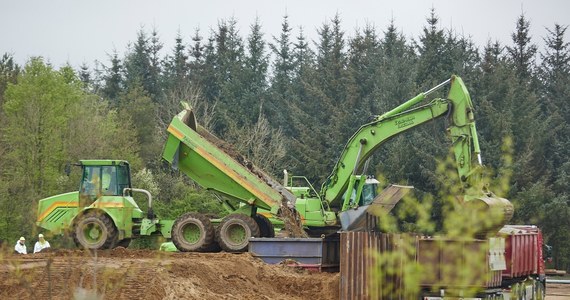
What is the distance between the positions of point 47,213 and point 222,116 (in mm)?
40514

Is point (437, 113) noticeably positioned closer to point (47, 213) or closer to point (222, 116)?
point (47, 213)

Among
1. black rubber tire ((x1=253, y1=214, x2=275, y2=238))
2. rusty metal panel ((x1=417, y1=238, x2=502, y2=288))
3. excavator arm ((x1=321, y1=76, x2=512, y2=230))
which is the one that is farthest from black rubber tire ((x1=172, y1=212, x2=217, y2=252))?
rusty metal panel ((x1=417, y1=238, x2=502, y2=288))

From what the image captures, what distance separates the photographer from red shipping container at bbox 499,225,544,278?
2141 cm

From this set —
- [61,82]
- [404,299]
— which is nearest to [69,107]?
[61,82]

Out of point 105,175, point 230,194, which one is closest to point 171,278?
point 230,194

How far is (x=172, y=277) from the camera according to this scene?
1770 cm

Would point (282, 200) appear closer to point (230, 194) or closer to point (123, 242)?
A: point (230, 194)

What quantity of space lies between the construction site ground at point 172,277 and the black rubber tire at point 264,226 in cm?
364

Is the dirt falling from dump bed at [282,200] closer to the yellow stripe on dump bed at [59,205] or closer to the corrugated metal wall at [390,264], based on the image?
the yellow stripe on dump bed at [59,205]

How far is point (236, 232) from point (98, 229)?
3659 mm

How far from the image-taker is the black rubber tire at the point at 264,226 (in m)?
26.9

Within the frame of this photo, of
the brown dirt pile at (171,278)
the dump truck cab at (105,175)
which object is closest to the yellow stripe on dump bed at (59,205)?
the dump truck cab at (105,175)

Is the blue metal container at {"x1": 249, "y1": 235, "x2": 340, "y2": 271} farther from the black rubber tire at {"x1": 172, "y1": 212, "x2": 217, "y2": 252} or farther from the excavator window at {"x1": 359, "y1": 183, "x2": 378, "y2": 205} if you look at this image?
the excavator window at {"x1": 359, "y1": 183, "x2": 378, "y2": 205}

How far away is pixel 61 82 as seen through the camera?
157 feet
